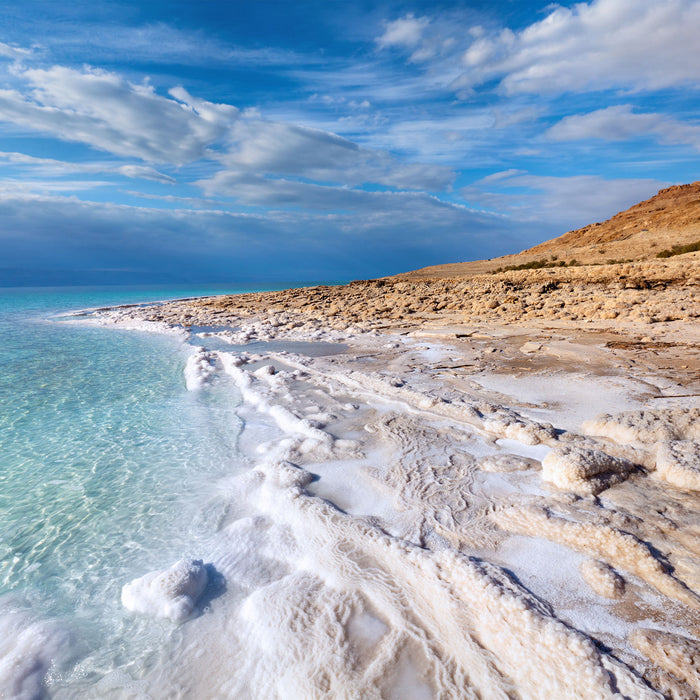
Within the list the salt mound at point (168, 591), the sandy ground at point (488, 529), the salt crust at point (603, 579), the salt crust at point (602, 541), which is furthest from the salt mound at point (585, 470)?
the salt mound at point (168, 591)

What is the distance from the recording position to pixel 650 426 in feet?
11.1

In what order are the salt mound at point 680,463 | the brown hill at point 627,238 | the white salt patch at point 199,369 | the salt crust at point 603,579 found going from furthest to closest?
1. the brown hill at point 627,238
2. the white salt patch at point 199,369
3. the salt mound at point 680,463
4. the salt crust at point 603,579

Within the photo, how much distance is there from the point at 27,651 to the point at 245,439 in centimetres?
261

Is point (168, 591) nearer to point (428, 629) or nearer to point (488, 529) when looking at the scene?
point (428, 629)

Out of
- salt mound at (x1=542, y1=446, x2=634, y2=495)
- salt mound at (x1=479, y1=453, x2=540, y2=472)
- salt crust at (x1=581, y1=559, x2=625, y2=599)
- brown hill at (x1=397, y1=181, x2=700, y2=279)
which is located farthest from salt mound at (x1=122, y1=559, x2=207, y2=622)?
brown hill at (x1=397, y1=181, x2=700, y2=279)

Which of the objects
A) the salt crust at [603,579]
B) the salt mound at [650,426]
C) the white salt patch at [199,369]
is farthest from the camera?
the white salt patch at [199,369]

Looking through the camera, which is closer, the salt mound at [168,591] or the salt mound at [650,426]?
the salt mound at [168,591]

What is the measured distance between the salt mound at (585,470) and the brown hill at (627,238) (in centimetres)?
1927

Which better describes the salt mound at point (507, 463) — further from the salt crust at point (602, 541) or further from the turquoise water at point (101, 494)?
the turquoise water at point (101, 494)

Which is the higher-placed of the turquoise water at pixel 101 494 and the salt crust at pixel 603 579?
the salt crust at pixel 603 579

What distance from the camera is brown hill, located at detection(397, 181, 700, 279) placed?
19.5 meters

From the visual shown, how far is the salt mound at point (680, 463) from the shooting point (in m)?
2.76

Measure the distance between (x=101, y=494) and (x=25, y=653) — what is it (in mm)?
1642

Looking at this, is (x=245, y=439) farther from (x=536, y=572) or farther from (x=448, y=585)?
(x=536, y=572)
